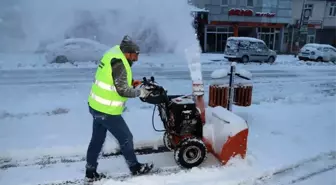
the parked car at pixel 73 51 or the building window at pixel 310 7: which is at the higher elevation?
the building window at pixel 310 7

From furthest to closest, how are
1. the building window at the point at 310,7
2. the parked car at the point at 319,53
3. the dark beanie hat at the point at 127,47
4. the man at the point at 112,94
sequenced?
the building window at the point at 310,7 < the parked car at the point at 319,53 < the dark beanie hat at the point at 127,47 < the man at the point at 112,94

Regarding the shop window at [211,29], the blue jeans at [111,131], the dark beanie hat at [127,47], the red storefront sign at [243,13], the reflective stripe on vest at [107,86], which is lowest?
the shop window at [211,29]

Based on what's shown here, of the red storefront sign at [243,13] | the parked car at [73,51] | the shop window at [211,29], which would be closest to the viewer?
the parked car at [73,51]

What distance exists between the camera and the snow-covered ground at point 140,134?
3.87 m

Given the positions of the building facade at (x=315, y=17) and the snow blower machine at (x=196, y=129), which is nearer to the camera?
the snow blower machine at (x=196, y=129)

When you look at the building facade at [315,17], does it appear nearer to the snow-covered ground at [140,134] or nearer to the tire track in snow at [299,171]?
the snow-covered ground at [140,134]

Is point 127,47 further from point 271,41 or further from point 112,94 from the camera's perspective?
point 271,41

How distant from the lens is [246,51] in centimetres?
1941

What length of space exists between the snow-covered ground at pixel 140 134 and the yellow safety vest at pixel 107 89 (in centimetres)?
91

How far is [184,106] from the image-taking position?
3988 millimetres

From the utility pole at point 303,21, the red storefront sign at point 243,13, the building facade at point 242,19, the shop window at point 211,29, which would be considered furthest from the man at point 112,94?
the utility pole at point 303,21

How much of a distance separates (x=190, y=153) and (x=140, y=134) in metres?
1.41

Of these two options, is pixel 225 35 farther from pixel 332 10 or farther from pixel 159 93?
pixel 159 93

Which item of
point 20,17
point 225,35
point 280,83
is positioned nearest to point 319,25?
point 225,35
